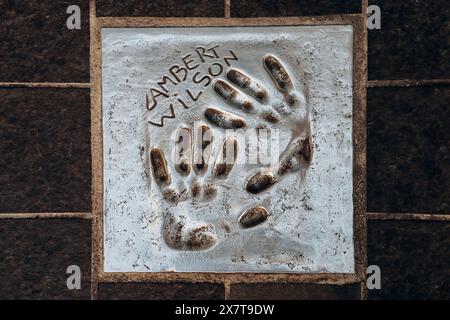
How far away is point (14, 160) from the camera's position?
1.73m

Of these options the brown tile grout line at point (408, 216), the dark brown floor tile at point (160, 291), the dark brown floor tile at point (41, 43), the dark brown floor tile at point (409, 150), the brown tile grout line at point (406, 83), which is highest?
the dark brown floor tile at point (41, 43)

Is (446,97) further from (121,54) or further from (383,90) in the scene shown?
(121,54)

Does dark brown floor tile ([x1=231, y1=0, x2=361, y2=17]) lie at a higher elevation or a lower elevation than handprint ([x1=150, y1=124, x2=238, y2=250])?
higher

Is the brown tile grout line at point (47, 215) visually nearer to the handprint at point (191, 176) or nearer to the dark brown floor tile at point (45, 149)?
the dark brown floor tile at point (45, 149)

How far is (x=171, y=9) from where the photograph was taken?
172cm

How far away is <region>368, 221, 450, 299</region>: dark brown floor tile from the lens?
171cm

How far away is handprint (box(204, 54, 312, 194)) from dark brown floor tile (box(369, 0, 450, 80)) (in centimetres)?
22

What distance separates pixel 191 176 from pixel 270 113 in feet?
0.87

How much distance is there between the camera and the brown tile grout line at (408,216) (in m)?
1.71

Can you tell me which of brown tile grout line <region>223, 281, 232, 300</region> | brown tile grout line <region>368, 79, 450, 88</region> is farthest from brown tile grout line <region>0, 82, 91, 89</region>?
brown tile grout line <region>368, 79, 450, 88</region>

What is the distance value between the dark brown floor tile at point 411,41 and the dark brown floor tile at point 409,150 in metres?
0.05

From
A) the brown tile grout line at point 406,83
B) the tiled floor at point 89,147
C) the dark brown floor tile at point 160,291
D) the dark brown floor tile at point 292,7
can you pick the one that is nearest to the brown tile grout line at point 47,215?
the tiled floor at point 89,147

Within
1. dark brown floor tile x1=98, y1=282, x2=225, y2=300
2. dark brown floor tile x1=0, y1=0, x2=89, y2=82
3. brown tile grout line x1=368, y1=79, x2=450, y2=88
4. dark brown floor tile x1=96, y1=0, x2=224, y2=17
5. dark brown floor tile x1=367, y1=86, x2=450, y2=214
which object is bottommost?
dark brown floor tile x1=98, y1=282, x2=225, y2=300

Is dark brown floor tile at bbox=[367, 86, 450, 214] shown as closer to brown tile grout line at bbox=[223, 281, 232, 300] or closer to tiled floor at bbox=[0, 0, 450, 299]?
tiled floor at bbox=[0, 0, 450, 299]
